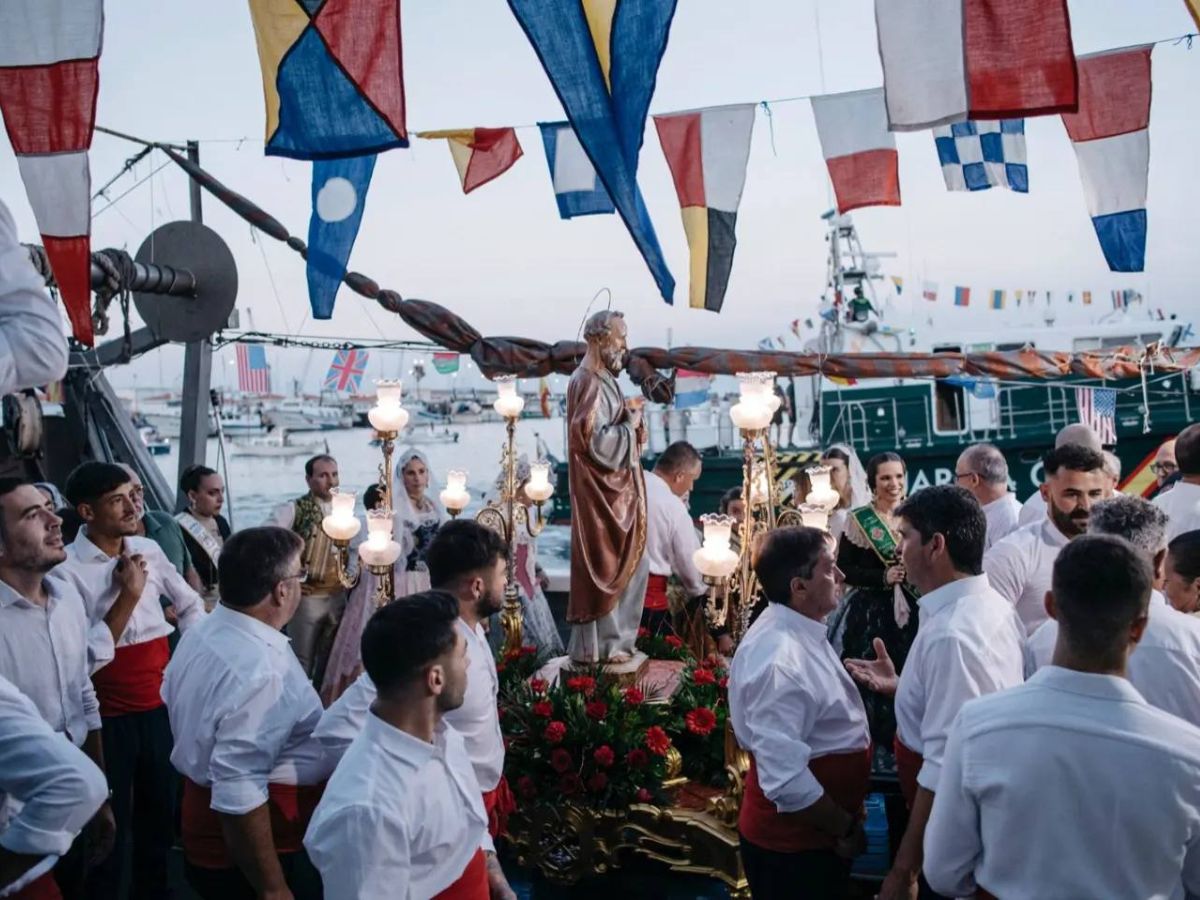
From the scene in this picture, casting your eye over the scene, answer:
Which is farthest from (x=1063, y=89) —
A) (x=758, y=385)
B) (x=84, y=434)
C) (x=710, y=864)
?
(x=84, y=434)

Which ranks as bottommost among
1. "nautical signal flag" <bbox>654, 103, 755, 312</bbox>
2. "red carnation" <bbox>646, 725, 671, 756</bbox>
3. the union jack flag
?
"red carnation" <bbox>646, 725, 671, 756</bbox>

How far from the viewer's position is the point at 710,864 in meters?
3.74

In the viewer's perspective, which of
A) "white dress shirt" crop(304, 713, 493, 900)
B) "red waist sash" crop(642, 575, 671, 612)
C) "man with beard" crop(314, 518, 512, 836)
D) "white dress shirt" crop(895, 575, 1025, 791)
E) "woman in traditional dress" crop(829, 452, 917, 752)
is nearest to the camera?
"white dress shirt" crop(304, 713, 493, 900)

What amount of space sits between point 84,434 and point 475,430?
98.2 m

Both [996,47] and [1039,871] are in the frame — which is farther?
[996,47]

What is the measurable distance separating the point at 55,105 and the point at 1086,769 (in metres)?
4.57

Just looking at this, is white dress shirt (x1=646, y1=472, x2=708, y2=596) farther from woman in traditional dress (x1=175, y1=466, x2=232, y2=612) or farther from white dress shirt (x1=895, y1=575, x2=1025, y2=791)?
white dress shirt (x1=895, y1=575, x2=1025, y2=791)

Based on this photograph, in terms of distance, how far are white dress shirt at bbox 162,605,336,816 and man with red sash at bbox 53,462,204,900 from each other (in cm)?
130

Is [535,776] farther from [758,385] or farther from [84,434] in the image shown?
[84,434]

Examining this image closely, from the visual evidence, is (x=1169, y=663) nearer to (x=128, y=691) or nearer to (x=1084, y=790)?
(x=1084, y=790)

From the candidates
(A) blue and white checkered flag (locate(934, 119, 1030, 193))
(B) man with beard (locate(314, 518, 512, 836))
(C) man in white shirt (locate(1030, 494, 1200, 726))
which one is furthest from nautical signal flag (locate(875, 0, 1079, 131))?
(A) blue and white checkered flag (locate(934, 119, 1030, 193))

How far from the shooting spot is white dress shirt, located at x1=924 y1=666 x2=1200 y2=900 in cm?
172

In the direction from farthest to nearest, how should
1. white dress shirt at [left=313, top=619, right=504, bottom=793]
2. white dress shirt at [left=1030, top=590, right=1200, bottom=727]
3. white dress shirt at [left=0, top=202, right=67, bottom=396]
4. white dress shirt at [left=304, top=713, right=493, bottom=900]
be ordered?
1. white dress shirt at [left=313, top=619, right=504, bottom=793]
2. white dress shirt at [left=1030, top=590, right=1200, bottom=727]
3. white dress shirt at [left=0, top=202, right=67, bottom=396]
4. white dress shirt at [left=304, top=713, right=493, bottom=900]

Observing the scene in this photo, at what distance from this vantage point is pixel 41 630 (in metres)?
3.04
